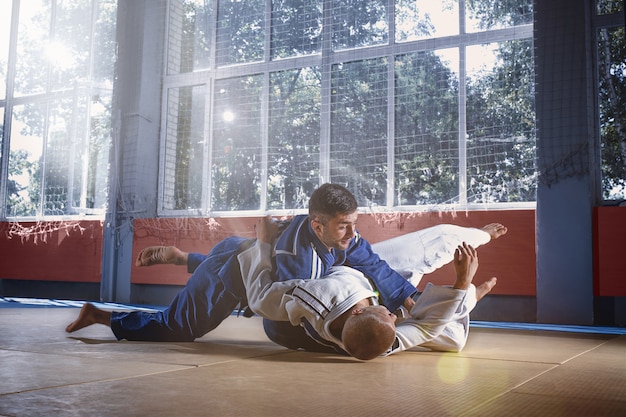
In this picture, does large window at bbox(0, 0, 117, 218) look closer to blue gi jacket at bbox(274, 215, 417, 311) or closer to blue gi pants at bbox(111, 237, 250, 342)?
blue gi pants at bbox(111, 237, 250, 342)

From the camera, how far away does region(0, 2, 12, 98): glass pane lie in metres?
8.93

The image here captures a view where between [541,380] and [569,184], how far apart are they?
3209 millimetres

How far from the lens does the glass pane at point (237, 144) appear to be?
688 cm

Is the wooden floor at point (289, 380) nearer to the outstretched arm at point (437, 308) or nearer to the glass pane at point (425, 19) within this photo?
the outstretched arm at point (437, 308)

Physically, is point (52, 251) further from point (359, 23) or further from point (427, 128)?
point (427, 128)

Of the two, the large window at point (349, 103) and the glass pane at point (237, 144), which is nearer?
the large window at point (349, 103)

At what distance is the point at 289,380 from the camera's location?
2201mm

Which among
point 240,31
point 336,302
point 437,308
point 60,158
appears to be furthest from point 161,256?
point 60,158

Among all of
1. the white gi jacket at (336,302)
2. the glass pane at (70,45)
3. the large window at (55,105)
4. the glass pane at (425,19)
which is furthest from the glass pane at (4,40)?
the white gi jacket at (336,302)

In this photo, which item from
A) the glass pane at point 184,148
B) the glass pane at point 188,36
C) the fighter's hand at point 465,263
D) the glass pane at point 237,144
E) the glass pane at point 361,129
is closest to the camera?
the fighter's hand at point 465,263

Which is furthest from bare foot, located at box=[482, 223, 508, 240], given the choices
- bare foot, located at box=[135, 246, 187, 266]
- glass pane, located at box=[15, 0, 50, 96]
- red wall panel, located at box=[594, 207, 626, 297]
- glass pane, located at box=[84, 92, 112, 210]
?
glass pane, located at box=[15, 0, 50, 96]

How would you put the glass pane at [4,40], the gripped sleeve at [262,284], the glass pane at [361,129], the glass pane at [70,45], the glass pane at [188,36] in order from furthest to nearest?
the glass pane at [4,40], the glass pane at [70,45], the glass pane at [188,36], the glass pane at [361,129], the gripped sleeve at [262,284]

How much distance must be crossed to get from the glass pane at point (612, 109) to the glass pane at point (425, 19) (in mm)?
1328

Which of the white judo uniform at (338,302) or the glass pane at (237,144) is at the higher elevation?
the glass pane at (237,144)
